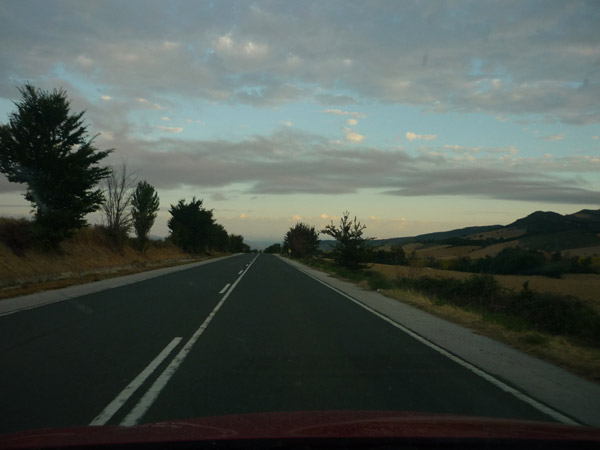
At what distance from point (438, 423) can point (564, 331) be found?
1143cm

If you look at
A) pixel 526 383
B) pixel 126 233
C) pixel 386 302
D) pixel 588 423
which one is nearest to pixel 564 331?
pixel 386 302

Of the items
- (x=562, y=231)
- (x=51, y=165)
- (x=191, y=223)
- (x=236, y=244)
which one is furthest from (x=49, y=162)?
(x=236, y=244)

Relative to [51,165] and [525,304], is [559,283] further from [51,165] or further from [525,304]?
[51,165]

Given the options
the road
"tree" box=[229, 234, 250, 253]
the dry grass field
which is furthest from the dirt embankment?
"tree" box=[229, 234, 250, 253]

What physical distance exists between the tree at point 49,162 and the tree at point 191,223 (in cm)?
4533

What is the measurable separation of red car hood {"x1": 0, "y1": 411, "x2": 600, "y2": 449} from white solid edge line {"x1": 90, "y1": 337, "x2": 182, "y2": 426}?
1343mm

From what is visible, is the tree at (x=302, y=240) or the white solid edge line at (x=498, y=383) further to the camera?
the tree at (x=302, y=240)

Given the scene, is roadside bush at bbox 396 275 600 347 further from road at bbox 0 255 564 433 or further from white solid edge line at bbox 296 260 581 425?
road at bbox 0 255 564 433

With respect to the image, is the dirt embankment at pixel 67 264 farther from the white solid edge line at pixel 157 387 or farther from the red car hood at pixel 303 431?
the red car hood at pixel 303 431

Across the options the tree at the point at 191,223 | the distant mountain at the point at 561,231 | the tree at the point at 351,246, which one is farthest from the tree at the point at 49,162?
the tree at the point at 191,223

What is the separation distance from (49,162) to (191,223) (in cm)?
4954

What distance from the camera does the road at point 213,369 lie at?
203 inches

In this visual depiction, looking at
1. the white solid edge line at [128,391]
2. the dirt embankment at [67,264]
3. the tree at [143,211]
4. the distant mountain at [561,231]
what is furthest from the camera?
the distant mountain at [561,231]

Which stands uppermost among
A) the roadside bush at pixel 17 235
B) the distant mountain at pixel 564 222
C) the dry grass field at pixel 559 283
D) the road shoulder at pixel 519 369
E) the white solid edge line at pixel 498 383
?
the distant mountain at pixel 564 222
